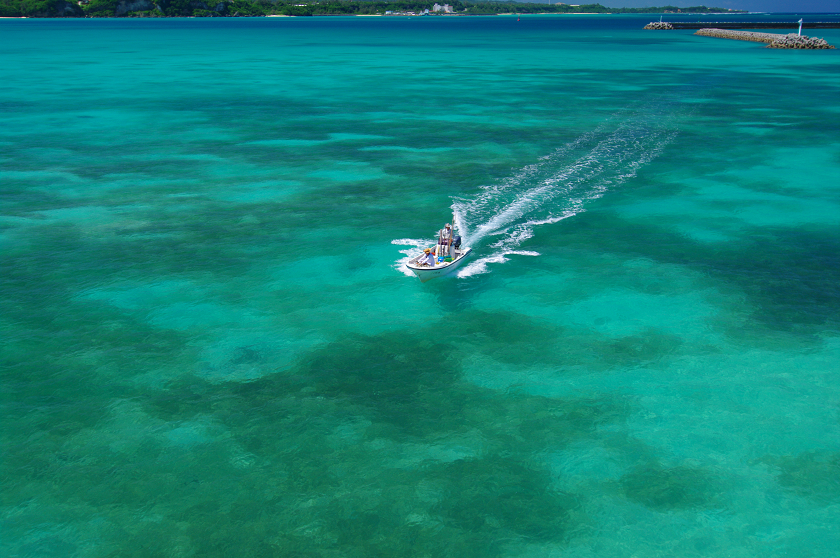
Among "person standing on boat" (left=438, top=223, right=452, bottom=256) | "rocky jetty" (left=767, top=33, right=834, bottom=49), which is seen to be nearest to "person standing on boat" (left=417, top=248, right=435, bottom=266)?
"person standing on boat" (left=438, top=223, right=452, bottom=256)

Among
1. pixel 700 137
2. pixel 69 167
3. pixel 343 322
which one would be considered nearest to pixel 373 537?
pixel 343 322

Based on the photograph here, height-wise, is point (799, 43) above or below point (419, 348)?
above

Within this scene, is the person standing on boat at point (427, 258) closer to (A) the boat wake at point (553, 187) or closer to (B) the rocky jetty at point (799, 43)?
(A) the boat wake at point (553, 187)

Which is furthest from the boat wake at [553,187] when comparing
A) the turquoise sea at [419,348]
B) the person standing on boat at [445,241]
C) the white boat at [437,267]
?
the person standing on boat at [445,241]

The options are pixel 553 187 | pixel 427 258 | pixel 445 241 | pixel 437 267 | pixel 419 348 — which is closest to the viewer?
pixel 419 348

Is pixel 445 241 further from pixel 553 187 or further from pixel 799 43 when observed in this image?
pixel 799 43

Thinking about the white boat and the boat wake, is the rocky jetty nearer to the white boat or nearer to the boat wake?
the boat wake

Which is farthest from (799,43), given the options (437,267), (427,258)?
(437,267)
